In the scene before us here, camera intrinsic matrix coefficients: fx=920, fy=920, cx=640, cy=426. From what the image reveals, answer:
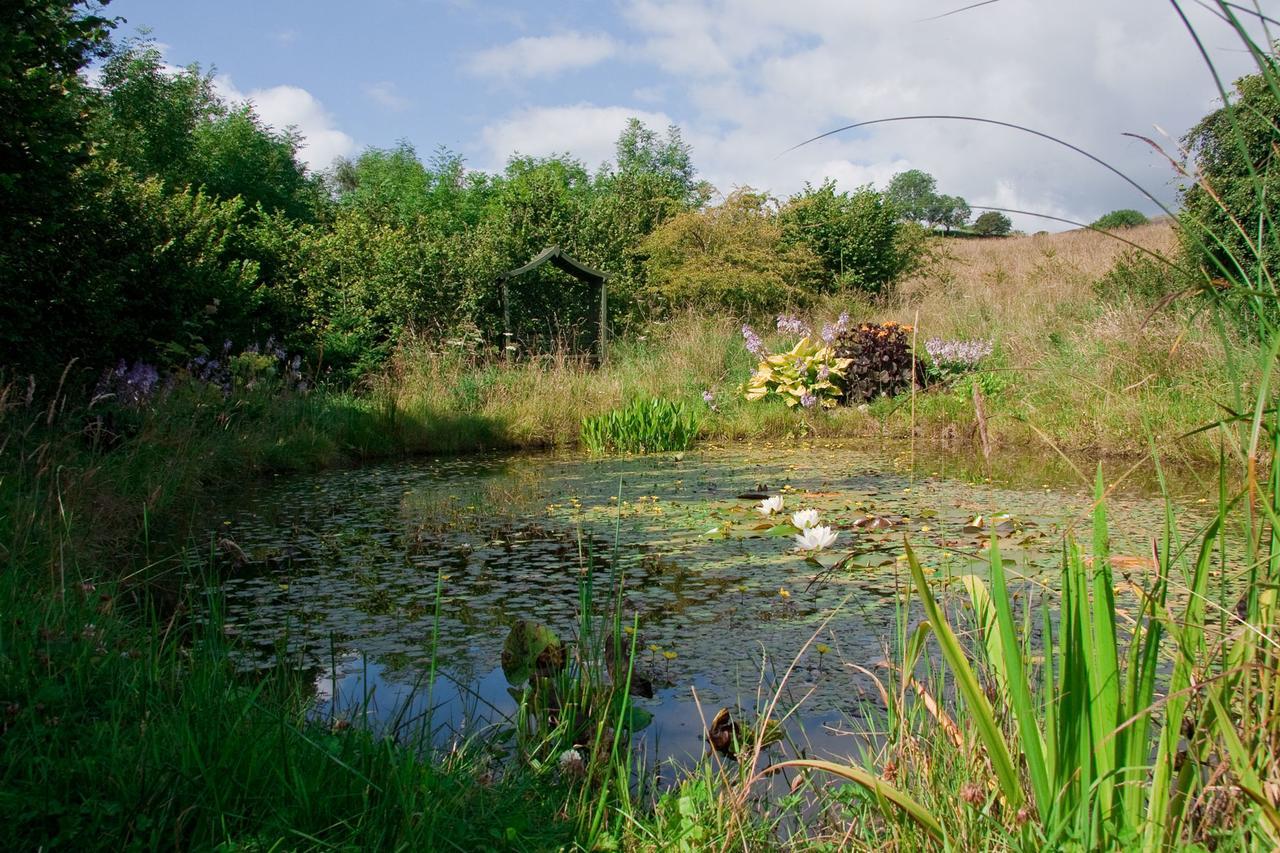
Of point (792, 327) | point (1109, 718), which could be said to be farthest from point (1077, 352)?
point (1109, 718)

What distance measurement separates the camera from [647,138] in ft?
133

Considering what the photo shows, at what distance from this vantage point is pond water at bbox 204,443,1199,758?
2.36 meters

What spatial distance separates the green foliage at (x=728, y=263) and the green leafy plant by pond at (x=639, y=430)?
23.2 feet

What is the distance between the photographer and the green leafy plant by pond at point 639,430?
325 inches

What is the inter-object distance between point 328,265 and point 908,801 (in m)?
12.2

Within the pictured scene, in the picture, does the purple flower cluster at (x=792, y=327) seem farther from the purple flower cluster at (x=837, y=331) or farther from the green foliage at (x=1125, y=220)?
the green foliage at (x=1125, y=220)

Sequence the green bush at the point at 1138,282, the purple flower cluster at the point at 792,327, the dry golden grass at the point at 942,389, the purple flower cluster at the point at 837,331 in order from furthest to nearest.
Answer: the purple flower cluster at the point at 792,327
the purple flower cluster at the point at 837,331
the green bush at the point at 1138,282
the dry golden grass at the point at 942,389

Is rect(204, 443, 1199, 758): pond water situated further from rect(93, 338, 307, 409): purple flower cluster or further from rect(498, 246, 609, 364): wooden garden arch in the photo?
rect(498, 246, 609, 364): wooden garden arch

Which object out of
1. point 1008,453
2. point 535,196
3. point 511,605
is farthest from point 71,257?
point 535,196

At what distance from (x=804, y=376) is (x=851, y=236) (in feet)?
27.0

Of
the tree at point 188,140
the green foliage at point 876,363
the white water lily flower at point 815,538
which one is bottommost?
the white water lily flower at point 815,538

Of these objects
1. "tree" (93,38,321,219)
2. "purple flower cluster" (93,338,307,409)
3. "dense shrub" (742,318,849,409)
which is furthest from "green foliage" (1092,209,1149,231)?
"tree" (93,38,321,219)

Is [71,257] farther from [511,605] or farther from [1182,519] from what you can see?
[1182,519]

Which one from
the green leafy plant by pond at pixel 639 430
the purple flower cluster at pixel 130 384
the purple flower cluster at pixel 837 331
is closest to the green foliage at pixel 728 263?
the purple flower cluster at pixel 837 331
